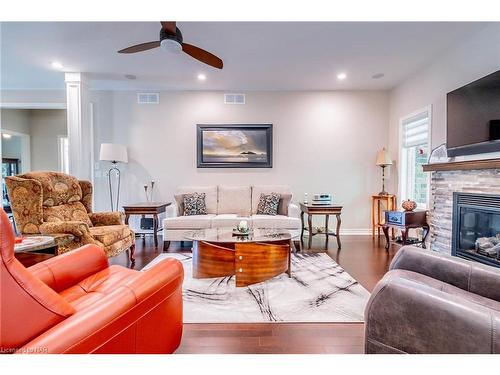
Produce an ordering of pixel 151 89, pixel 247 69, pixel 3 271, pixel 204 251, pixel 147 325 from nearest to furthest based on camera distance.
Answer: pixel 3 271 → pixel 147 325 → pixel 204 251 → pixel 247 69 → pixel 151 89

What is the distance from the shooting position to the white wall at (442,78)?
2675 mm

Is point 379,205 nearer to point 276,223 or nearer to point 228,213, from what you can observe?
point 276,223

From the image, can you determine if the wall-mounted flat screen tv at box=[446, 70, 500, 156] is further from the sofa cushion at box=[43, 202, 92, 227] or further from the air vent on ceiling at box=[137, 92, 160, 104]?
the air vent on ceiling at box=[137, 92, 160, 104]

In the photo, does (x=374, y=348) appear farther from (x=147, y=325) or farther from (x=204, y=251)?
(x=204, y=251)

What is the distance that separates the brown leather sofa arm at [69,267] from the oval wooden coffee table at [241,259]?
883mm

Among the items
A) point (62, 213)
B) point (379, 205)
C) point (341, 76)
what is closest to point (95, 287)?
point (62, 213)

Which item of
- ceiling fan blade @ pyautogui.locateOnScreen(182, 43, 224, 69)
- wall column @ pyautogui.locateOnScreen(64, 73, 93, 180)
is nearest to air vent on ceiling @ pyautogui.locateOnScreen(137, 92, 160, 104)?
wall column @ pyautogui.locateOnScreen(64, 73, 93, 180)

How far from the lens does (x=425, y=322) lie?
3.36 feet

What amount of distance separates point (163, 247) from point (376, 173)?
387 cm

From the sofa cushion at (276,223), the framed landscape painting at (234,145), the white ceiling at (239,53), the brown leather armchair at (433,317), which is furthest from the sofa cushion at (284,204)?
the brown leather armchair at (433,317)

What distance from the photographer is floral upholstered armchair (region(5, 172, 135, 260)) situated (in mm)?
2473

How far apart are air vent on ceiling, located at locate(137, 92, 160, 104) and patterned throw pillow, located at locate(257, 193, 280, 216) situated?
2.64 metres

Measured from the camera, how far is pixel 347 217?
482 centimetres
